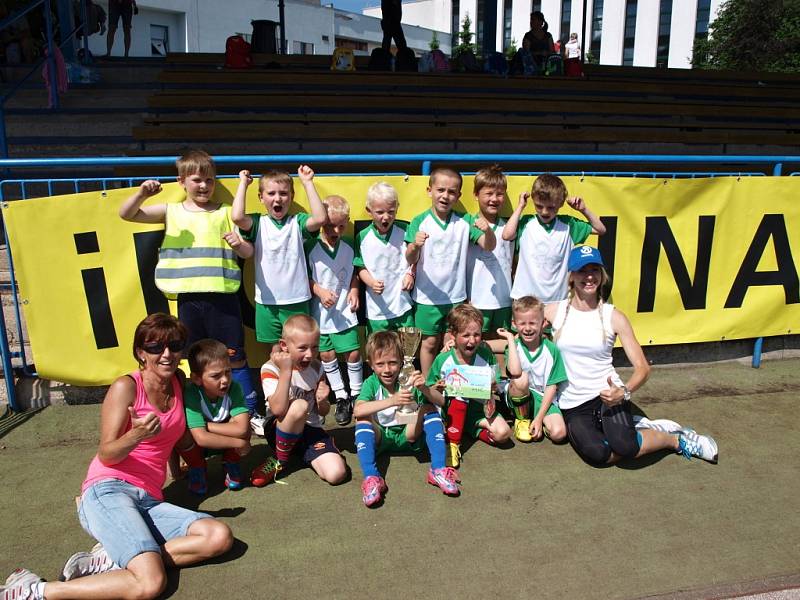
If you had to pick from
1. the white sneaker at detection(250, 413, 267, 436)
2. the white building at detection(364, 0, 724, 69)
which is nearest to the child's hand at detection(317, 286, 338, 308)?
the white sneaker at detection(250, 413, 267, 436)

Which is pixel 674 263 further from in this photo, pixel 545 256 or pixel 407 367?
pixel 407 367

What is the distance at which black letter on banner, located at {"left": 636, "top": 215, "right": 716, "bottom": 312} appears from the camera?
5.08 metres

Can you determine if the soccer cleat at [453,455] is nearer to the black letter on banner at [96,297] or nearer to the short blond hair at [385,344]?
the short blond hair at [385,344]

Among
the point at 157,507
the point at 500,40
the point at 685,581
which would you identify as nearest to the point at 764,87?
the point at 685,581

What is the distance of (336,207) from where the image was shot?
14.0 ft

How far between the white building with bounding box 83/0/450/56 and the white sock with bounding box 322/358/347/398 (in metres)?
31.5

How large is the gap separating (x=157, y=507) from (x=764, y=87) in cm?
1699

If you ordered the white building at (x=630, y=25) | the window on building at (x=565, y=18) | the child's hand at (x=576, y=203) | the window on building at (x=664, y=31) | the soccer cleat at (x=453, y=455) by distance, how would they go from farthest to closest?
the window on building at (x=565, y=18) → the window on building at (x=664, y=31) → the white building at (x=630, y=25) → the child's hand at (x=576, y=203) → the soccer cleat at (x=453, y=455)

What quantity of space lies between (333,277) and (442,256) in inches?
29.2

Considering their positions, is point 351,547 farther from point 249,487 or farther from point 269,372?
point 269,372

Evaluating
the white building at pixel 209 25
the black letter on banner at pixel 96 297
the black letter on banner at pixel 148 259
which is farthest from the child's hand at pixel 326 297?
the white building at pixel 209 25

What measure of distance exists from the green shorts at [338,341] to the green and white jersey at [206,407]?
3.00 feet

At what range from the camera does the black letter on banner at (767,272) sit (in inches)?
207

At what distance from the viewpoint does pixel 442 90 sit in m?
13.1
